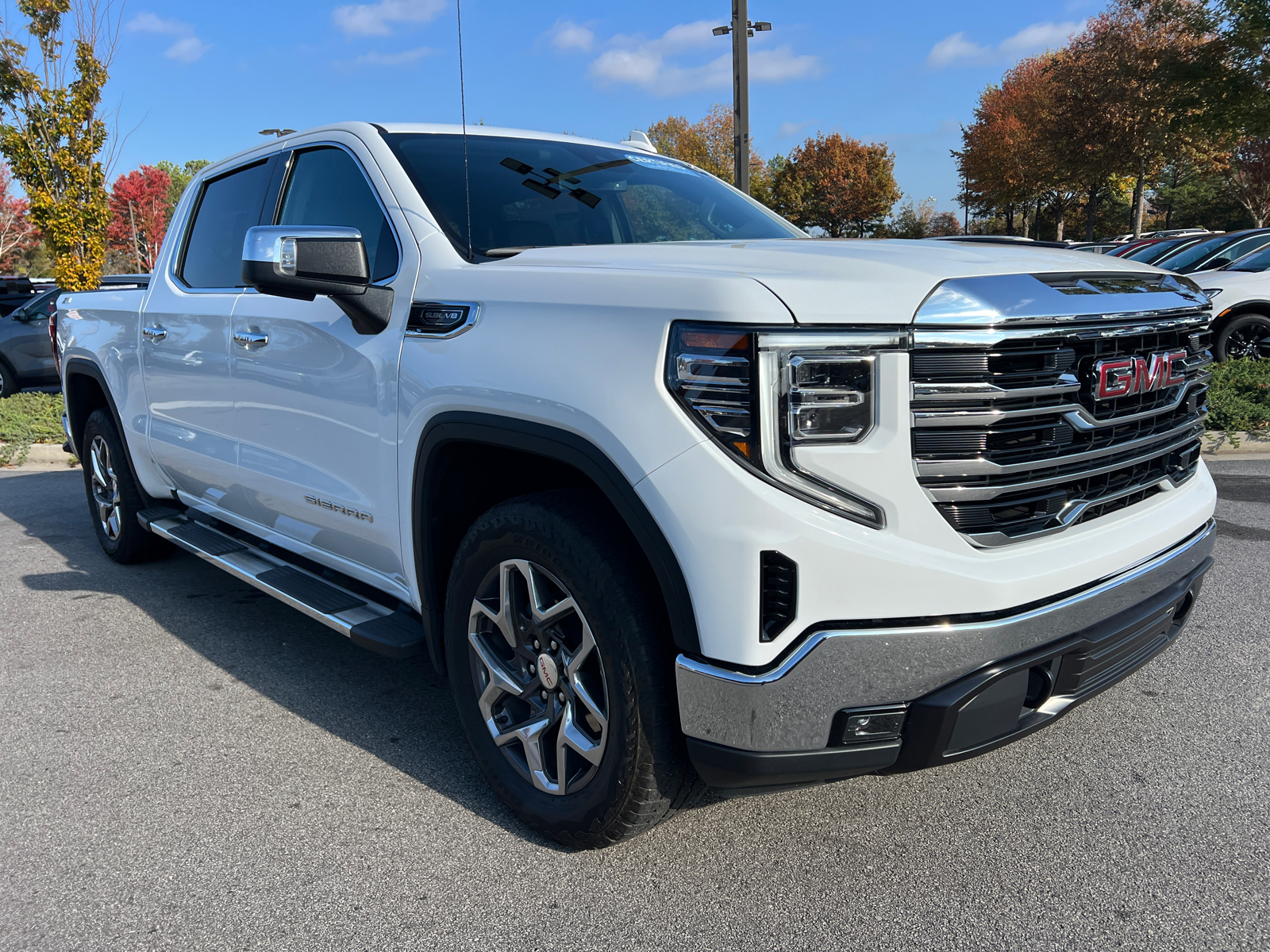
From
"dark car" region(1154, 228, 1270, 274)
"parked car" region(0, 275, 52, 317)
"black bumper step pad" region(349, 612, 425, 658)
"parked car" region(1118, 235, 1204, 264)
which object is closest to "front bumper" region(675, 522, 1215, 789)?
"black bumper step pad" region(349, 612, 425, 658)

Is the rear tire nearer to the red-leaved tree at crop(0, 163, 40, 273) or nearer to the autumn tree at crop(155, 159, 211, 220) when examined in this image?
the red-leaved tree at crop(0, 163, 40, 273)

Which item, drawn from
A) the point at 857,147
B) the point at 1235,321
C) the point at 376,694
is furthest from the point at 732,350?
the point at 857,147

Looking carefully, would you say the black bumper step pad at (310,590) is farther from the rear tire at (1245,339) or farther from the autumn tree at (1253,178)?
the autumn tree at (1253,178)

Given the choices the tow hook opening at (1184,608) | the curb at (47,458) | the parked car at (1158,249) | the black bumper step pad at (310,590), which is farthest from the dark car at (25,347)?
the tow hook opening at (1184,608)

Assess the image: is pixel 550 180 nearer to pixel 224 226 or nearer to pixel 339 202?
pixel 339 202

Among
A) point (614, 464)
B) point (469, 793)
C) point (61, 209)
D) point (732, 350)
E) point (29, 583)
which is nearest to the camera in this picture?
point (732, 350)

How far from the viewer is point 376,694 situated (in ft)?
11.7

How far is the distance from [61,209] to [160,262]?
12.8m

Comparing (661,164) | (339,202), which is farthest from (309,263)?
(661,164)

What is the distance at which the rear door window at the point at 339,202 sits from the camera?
2.99 m

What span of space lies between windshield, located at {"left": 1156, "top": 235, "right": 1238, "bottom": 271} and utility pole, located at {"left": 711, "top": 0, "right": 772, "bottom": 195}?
5134mm

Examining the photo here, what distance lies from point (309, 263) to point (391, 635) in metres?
1.11

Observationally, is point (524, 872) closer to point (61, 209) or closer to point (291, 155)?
point (291, 155)

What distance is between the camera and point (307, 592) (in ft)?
10.9
